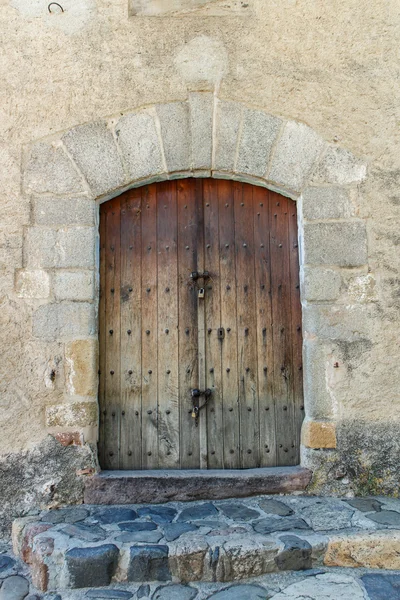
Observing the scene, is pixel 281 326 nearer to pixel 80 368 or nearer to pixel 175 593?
pixel 80 368

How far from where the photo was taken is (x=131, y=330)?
3.22m

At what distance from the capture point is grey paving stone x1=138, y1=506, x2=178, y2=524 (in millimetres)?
2656

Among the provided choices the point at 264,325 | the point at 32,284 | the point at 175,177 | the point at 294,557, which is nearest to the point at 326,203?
the point at 264,325

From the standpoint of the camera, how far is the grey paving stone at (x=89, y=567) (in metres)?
2.24

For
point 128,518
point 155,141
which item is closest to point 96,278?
point 155,141

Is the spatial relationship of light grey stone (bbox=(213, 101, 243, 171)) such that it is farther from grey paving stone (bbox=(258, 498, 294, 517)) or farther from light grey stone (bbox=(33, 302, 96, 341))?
grey paving stone (bbox=(258, 498, 294, 517))

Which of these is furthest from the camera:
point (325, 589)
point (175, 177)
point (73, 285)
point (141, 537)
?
point (175, 177)

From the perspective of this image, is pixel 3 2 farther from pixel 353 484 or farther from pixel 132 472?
pixel 353 484

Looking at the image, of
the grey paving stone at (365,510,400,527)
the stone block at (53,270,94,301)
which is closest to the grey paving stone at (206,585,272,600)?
the grey paving stone at (365,510,400,527)

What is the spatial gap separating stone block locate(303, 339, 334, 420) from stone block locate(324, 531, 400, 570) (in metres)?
0.78

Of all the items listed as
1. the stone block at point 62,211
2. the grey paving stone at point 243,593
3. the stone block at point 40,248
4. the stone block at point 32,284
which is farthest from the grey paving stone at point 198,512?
the stone block at point 62,211

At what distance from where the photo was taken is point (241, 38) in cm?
327

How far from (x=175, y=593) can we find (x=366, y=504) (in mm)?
1207

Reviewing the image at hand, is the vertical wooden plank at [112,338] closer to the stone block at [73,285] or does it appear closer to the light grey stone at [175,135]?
the stone block at [73,285]
